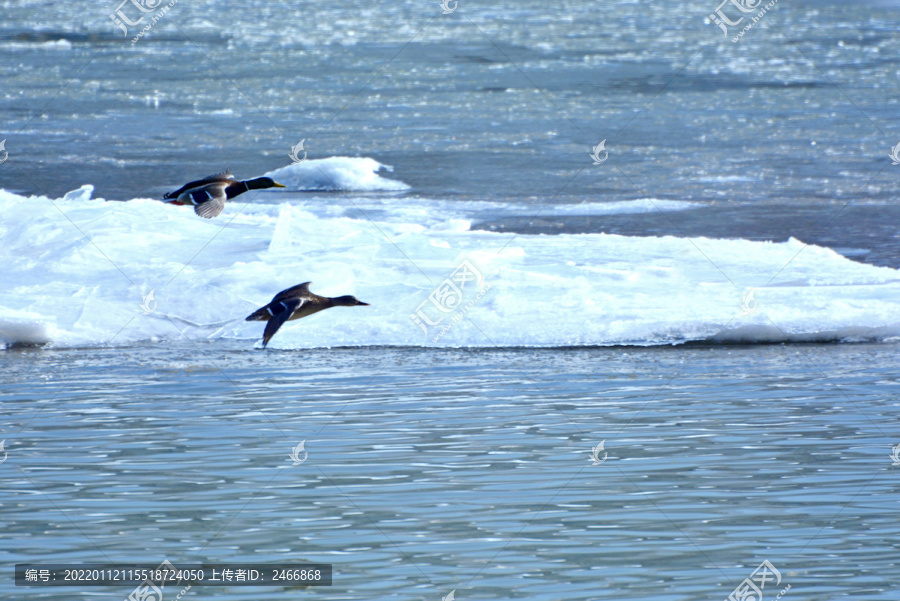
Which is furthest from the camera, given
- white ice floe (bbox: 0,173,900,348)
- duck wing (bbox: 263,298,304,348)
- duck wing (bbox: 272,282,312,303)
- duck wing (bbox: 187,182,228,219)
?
white ice floe (bbox: 0,173,900,348)

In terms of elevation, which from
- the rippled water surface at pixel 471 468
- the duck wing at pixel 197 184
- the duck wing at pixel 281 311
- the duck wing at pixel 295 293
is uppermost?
the duck wing at pixel 197 184

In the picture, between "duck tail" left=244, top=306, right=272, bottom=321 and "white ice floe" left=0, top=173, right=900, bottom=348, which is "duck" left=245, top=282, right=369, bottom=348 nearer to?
"duck tail" left=244, top=306, right=272, bottom=321

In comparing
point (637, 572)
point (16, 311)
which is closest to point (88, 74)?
point (16, 311)

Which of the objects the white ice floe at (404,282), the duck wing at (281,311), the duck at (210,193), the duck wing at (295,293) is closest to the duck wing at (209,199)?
the duck at (210,193)

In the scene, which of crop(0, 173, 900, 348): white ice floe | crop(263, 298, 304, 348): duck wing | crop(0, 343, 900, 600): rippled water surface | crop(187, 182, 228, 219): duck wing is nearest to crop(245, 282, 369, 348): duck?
crop(263, 298, 304, 348): duck wing

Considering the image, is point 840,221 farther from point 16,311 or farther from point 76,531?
point 76,531

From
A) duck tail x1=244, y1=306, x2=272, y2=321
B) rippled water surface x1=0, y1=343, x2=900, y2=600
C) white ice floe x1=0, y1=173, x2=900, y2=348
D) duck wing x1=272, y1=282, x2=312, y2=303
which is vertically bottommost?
white ice floe x1=0, y1=173, x2=900, y2=348

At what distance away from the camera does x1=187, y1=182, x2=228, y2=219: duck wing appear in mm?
8188

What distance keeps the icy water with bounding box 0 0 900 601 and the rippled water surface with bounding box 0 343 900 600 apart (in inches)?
1.0

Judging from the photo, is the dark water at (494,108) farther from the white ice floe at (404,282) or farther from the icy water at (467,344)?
the white ice floe at (404,282)

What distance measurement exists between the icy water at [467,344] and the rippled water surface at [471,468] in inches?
1.0

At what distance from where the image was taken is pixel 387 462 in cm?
665

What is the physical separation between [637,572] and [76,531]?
8.16 feet

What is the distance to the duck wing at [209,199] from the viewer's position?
26.9 ft
